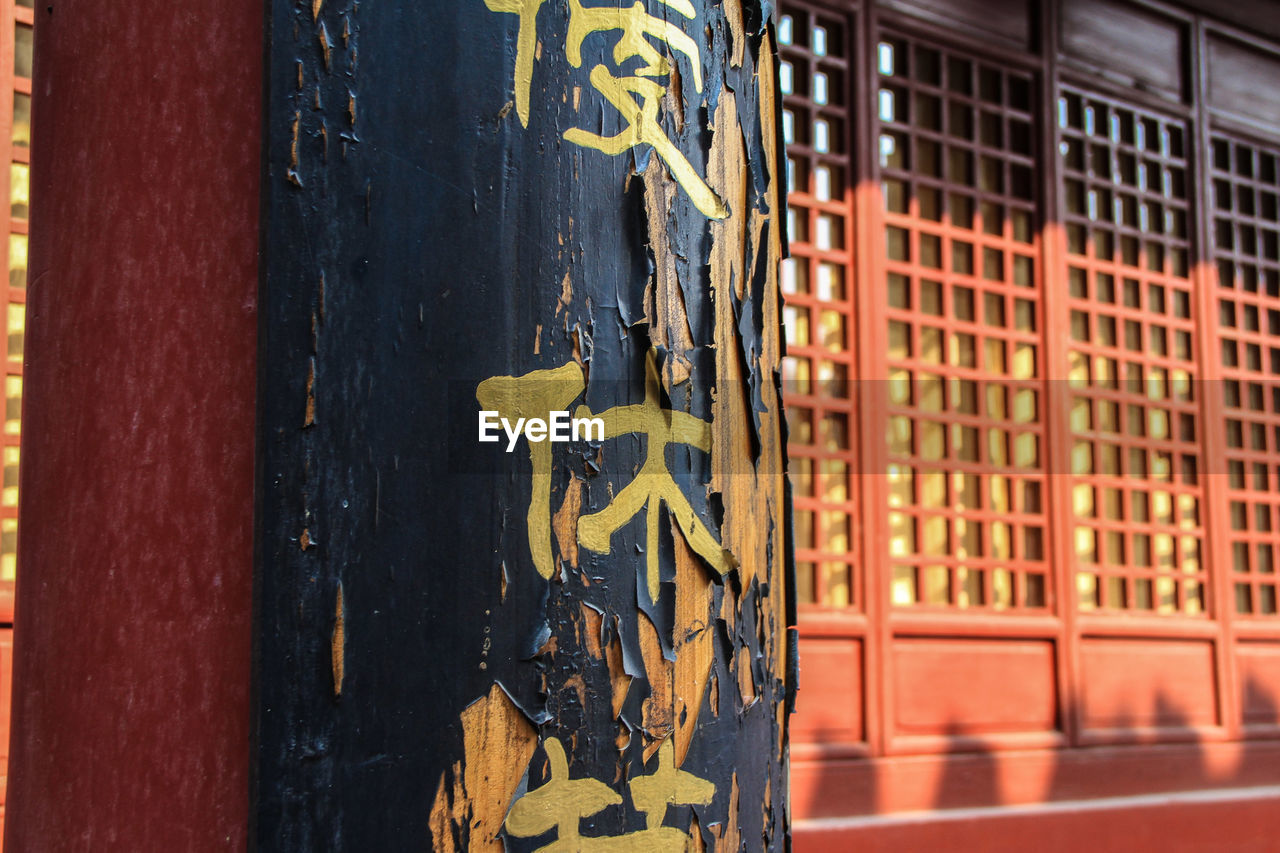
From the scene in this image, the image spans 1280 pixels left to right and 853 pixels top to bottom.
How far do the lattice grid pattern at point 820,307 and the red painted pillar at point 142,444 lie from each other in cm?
294

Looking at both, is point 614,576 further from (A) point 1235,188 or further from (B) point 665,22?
(A) point 1235,188

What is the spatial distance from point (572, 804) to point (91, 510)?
0.98 feet

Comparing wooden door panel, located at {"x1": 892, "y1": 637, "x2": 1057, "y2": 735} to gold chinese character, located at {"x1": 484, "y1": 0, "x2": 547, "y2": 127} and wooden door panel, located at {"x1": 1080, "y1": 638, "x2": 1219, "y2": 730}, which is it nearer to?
wooden door panel, located at {"x1": 1080, "y1": 638, "x2": 1219, "y2": 730}

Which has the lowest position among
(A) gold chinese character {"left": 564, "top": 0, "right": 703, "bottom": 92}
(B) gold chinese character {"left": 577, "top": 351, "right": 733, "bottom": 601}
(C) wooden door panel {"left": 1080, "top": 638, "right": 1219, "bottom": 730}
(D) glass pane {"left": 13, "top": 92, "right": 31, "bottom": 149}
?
(C) wooden door panel {"left": 1080, "top": 638, "right": 1219, "bottom": 730}

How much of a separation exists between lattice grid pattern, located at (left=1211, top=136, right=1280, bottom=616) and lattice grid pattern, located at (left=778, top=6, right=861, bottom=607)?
6.05 feet

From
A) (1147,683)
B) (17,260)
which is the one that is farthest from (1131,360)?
(17,260)

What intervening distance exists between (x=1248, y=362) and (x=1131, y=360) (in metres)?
0.74

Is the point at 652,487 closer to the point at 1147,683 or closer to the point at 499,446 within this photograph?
the point at 499,446

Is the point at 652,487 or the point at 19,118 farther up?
the point at 19,118

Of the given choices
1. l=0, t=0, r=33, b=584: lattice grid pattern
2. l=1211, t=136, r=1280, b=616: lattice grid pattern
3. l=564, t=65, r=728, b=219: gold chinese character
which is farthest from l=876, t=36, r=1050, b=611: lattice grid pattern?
l=564, t=65, r=728, b=219: gold chinese character

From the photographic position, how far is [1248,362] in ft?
15.0

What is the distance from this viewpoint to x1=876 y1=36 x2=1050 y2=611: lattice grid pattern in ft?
12.3

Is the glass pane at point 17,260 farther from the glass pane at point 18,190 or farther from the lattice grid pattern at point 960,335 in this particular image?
the lattice grid pattern at point 960,335

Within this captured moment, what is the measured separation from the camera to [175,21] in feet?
1.92
